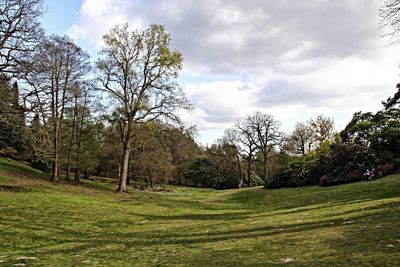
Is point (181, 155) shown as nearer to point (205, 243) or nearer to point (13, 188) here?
point (13, 188)

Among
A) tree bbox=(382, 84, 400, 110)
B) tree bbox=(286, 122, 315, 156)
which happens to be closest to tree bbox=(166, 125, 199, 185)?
tree bbox=(286, 122, 315, 156)

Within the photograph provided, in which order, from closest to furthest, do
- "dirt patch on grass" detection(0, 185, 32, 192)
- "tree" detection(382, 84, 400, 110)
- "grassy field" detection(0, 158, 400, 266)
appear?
"grassy field" detection(0, 158, 400, 266), "dirt patch on grass" detection(0, 185, 32, 192), "tree" detection(382, 84, 400, 110)

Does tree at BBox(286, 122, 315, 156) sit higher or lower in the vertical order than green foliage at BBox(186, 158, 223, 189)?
higher

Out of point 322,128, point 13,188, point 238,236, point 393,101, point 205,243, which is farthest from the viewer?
point 322,128

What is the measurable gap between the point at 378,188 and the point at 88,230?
13.7 meters

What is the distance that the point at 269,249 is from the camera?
6.67m

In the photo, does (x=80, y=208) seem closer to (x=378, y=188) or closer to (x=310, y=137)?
(x=378, y=188)

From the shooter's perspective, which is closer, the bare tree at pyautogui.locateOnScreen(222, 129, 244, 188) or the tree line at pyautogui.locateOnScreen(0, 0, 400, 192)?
the tree line at pyautogui.locateOnScreen(0, 0, 400, 192)

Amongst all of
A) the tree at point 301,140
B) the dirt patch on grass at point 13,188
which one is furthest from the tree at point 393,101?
the tree at point 301,140

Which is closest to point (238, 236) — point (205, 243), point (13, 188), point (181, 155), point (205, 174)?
point (205, 243)

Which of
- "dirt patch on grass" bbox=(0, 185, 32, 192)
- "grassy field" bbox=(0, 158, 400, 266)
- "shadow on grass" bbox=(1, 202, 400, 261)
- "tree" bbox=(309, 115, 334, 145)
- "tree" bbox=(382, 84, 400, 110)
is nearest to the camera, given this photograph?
"grassy field" bbox=(0, 158, 400, 266)

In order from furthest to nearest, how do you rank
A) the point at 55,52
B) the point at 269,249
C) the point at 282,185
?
the point at 282,185
the point at 55,52
the point at 269,249

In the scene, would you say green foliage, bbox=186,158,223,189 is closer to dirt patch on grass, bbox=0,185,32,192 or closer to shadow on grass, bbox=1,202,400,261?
dirt patch on grass, bbox=0,185,32,192

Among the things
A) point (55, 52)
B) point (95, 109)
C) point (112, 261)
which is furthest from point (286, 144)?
point (112, 261)
